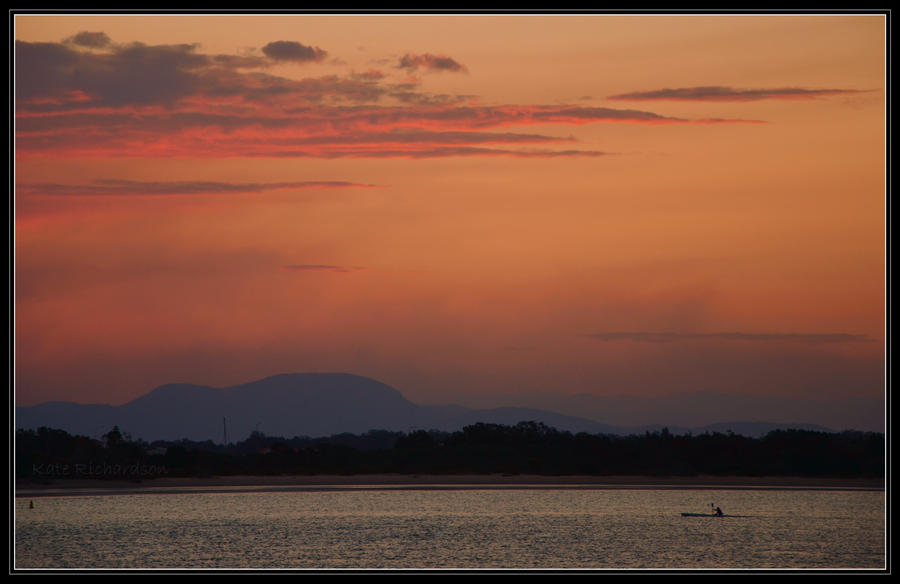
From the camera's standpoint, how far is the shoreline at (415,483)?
10408cm

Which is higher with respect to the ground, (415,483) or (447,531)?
(447,531)

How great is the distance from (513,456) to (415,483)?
14.5 m

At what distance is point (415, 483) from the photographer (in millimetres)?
115562

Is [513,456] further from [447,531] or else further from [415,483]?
[447,531]

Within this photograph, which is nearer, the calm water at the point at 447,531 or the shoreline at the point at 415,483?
the calm water at the point at 447,531

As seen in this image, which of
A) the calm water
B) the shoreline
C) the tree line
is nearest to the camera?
the calm water

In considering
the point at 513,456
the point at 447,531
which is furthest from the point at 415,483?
the point at 447,531

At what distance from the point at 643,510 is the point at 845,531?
21131 mm

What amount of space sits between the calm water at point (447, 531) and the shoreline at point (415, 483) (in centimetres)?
138

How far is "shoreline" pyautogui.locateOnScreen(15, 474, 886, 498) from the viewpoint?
104075 millimetres

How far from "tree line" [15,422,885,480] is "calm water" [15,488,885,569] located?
8.43m

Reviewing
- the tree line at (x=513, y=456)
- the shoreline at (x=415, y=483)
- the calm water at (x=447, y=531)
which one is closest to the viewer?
the calm water at (x=447, y=531)

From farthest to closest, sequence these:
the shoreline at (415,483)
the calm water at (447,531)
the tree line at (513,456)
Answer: the tree line at (513,456) < the shoreline at (415,483) < the calm water at (447,531)
